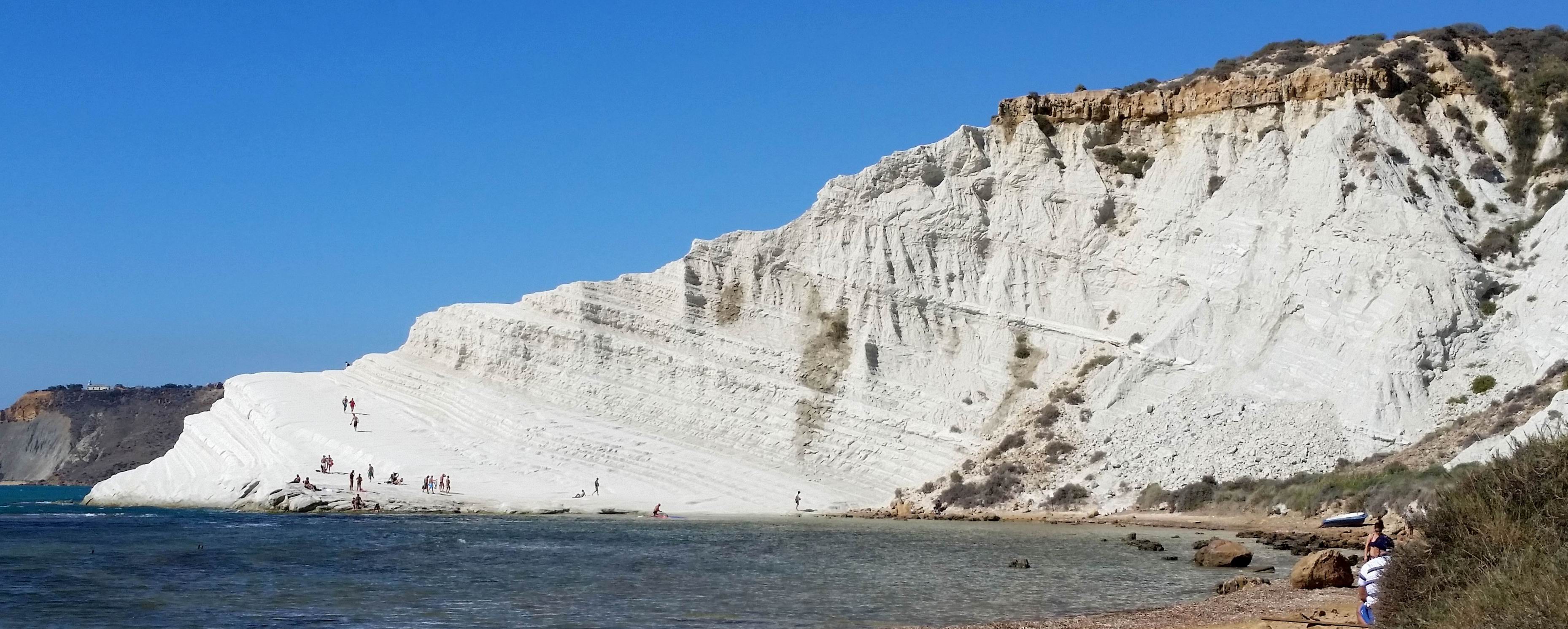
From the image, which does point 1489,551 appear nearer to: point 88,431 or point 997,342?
point 997,342

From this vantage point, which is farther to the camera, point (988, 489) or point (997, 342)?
point (997, 342)

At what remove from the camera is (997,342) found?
3944 centimetres

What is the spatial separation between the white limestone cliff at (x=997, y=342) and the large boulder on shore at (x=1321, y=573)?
1515 cm

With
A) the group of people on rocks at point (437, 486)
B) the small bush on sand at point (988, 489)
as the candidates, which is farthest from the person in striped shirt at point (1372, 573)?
the group of people on rocks at point (437, 486)

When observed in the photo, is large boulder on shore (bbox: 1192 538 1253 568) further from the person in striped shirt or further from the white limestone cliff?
the white limestone cliff

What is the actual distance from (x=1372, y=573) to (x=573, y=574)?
1170cm

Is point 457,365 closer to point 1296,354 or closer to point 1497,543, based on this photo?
point 1296,354

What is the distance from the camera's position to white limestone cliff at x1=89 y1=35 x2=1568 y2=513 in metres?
33.2

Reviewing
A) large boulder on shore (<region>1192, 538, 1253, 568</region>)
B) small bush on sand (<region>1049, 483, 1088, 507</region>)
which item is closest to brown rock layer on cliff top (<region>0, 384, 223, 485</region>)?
small bush on sand (<region>1049, 483, 1088, 507</region>)

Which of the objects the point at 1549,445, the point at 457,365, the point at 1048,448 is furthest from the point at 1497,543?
the point at 457,365

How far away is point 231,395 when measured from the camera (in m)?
43.4

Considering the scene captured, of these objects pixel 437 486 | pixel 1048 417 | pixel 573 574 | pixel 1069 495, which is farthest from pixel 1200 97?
pixel 573 574

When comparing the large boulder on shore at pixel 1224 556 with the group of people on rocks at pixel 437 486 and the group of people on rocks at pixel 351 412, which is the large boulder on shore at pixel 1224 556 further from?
the group of people on rocks at pixel 351 412

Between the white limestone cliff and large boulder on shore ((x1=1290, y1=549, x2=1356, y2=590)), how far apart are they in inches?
597
